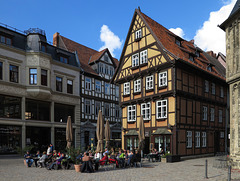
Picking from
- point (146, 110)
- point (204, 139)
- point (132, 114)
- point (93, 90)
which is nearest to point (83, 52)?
point (93, 90)

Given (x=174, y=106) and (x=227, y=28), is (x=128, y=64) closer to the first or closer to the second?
(x=174, y=106)

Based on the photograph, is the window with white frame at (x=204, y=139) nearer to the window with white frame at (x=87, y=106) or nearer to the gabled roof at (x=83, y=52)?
the window with white frame at (x=87, y=106)

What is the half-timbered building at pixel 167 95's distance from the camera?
22.7 metres

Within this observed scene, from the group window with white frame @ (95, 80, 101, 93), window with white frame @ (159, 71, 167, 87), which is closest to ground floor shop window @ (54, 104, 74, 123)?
window with white frame @ (95, 80, 101, 93)

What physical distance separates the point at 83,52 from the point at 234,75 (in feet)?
86.2

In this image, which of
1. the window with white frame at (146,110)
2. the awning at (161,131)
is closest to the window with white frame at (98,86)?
the window with white frame at (146,110)

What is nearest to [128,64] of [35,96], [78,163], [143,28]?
[143,28]

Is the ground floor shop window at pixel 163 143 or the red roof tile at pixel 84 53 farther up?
the red roof tile at pixel 84 53

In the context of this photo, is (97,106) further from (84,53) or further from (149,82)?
(149,82)

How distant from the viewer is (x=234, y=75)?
54.8 feet

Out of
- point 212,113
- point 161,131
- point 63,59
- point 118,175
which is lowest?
point 118,175

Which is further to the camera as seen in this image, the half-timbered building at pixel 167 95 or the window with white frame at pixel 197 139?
the window with white frame at pixel 197 139

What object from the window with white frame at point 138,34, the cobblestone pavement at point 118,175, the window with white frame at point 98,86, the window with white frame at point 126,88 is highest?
the window with white frame at point 138,34

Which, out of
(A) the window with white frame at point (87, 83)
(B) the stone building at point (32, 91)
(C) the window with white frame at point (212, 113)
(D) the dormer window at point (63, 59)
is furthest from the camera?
(A) the window with white frame at point (87, 83)
